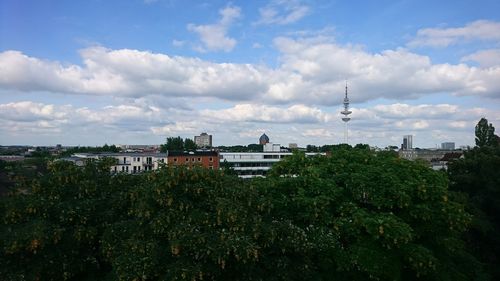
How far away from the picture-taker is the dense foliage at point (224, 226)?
12.2m

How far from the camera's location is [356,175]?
16.9 m

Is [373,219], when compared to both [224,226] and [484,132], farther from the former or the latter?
[484,132]

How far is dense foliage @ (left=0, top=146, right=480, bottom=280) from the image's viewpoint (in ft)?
39.9

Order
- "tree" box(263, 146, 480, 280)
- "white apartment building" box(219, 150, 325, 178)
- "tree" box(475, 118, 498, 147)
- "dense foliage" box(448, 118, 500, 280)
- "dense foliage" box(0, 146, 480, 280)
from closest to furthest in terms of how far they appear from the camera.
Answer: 1. "dense foliage" box(0, 146, 480, 280)
2. "tree" box(263, 146, 480, 280)
3. "dense foliage" box(448, 118, 500, 280)
4. "tree" box(475, 118, 498, 147)
5. "white apartment building" box(219, 150, 325, 178)

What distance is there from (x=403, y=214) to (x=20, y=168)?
15.2 metres

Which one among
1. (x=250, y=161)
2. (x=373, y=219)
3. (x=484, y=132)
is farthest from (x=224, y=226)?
(x=250, y=161)

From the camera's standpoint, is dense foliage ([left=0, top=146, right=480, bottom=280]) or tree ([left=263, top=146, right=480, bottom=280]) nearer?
dense foliage ([left=0, top=146, right=480, bottom=280])

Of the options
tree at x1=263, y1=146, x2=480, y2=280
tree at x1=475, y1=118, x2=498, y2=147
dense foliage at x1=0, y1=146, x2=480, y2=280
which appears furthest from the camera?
tree at x1=475, y1=118, x2=498, y2=147

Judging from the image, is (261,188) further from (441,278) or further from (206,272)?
(441,278)

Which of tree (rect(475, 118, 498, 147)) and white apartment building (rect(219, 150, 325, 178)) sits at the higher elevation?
tree (rect(475, 118, 498, 147))

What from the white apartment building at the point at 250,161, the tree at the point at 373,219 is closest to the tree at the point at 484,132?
the tree at the point at 373,219

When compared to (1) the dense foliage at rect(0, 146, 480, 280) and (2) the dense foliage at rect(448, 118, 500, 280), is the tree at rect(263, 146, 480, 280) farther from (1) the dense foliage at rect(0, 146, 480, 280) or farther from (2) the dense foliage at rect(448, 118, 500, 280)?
(2) the dense foliage at rect(448, 118, 500, 280)

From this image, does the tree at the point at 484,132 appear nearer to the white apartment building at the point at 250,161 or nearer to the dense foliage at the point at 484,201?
the dense foliage at the point at 484,201

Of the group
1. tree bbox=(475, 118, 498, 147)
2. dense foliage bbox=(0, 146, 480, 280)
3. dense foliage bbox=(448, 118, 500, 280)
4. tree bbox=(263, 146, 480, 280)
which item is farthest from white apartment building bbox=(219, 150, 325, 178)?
dense foliage bbox=(0, 146, 480, 280)
